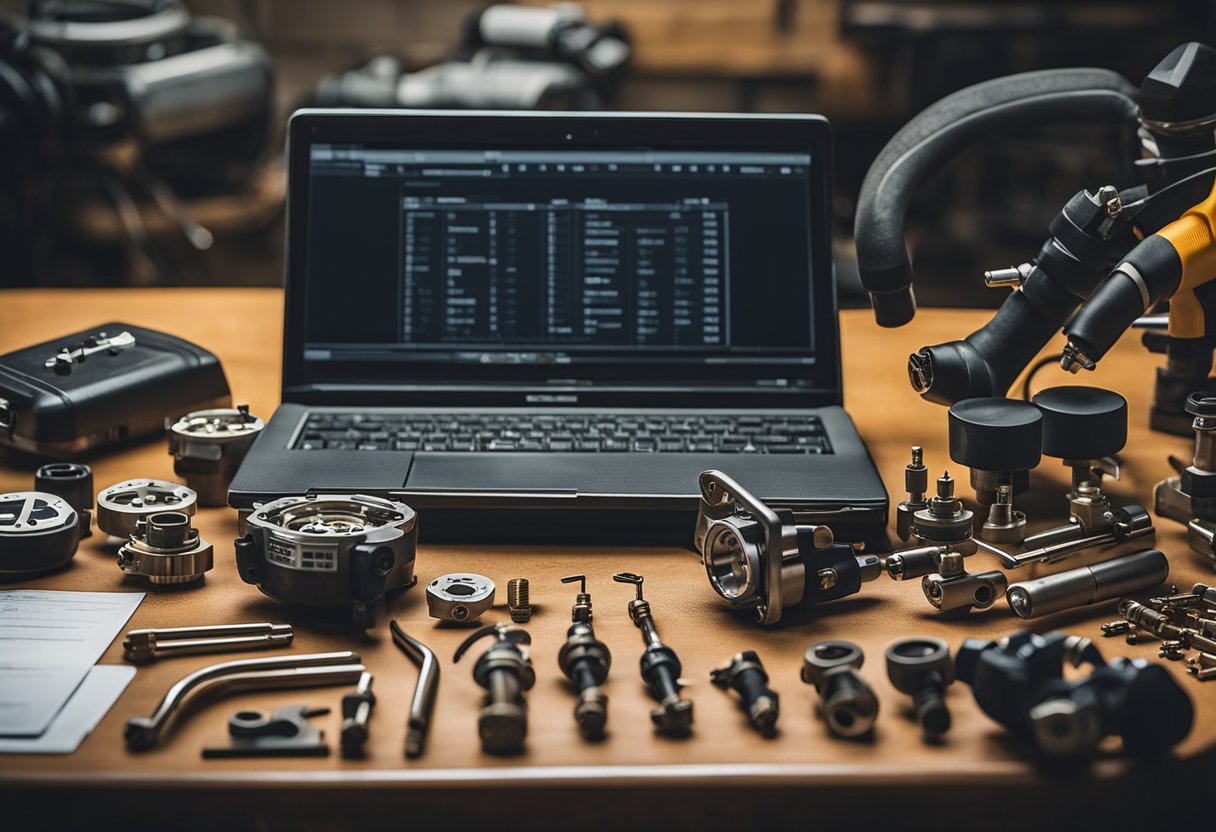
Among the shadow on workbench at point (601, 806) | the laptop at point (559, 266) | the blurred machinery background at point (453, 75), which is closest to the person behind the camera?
the shadow on workbench at point (601, 806)

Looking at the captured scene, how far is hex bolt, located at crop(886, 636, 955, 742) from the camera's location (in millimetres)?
787

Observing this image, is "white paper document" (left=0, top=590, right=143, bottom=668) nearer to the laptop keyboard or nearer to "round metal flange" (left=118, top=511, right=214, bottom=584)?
"round metal flange" (left=118, top=511, right=214, bottom=584)

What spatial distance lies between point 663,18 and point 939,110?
320 centimetres

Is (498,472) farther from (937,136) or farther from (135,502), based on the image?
(937,136)

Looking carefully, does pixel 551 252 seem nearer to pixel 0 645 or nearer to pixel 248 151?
pixel 0 645

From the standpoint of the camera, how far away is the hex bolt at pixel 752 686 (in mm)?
795

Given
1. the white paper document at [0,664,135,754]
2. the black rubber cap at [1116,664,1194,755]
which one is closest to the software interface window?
the white paper document at [0,664,135,754]

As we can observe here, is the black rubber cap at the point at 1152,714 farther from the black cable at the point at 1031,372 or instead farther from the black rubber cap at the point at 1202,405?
the black cable at the point at 1031,372

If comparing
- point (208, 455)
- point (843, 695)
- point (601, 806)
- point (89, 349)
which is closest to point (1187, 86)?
point (843, 695)

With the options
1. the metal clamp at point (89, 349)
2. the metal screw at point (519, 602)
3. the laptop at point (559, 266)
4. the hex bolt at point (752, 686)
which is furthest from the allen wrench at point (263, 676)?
the metal clamp at point (89, 349)

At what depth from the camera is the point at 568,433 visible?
1193 mm

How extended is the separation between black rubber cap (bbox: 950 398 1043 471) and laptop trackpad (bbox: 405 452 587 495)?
0.29 m

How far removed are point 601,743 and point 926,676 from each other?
189 millimetres

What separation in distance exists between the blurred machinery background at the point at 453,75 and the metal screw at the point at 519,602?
1.66 m
